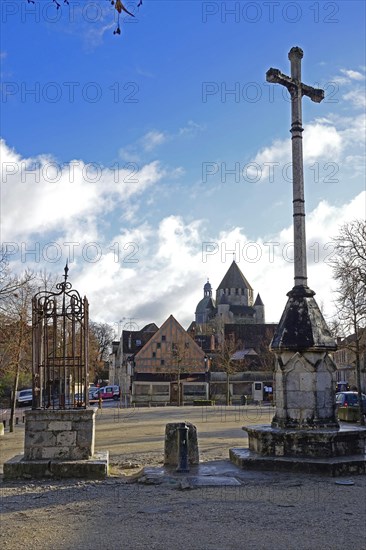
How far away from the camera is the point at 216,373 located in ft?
190

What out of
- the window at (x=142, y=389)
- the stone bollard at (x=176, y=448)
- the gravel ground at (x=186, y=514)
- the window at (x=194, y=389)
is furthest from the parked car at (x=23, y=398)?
the gravel ground at (x=186, y=514)

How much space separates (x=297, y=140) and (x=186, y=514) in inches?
323

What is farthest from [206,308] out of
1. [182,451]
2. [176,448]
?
[182,451]

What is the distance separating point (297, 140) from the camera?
12.4m

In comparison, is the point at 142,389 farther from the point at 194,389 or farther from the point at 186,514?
the point at 186,514

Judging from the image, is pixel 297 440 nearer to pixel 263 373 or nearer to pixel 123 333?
pixel 263 373

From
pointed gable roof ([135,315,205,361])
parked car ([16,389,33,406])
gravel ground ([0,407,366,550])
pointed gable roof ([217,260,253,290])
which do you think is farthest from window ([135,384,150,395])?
pointed gable roof ([217,260,253,290])

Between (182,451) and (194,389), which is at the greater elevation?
(182,451)

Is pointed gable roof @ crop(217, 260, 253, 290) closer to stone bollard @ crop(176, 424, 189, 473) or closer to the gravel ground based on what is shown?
stone bollard @ crop(176, 424, 189, 473)

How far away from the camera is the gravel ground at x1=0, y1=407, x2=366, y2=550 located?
19.8 ft

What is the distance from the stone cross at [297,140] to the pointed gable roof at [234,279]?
10714cm

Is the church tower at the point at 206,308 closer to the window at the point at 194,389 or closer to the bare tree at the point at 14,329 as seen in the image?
the window at the point at 194,389

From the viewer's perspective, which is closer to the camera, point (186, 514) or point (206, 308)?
point (186, 514)

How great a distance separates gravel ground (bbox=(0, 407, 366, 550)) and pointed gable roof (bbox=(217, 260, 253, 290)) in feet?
361
